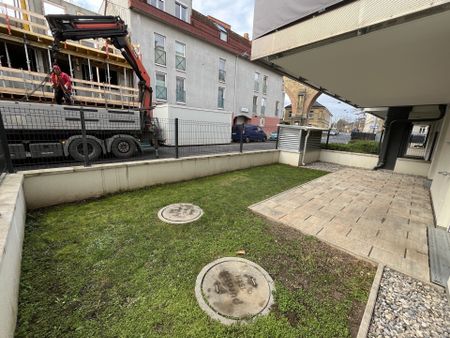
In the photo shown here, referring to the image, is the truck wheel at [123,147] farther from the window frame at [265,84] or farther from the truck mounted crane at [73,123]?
the window frame at [265,84]

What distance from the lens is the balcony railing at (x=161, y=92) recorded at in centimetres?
1329

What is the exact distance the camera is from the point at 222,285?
2018mm

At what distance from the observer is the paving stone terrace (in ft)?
8.94

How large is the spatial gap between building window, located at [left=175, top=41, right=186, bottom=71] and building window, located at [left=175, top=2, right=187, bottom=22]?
1888 millimetres

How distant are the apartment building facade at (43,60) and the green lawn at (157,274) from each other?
623 centimetres

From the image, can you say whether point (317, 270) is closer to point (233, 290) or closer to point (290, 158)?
point (233, 290)

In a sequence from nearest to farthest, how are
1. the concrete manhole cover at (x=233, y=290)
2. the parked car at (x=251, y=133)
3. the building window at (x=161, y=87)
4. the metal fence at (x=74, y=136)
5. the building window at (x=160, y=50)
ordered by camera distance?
1. the concrete manhole cover at (x=233, y=290)
2. the metal fence at (x=74, y=136)
3. the building window at (x=160, y=50)
4. the building window at (x=161, y=87)
5. the parked car at (x=251, y=133)

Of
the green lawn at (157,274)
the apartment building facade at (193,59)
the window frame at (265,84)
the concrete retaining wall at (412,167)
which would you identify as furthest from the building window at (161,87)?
the concrete retaining wall at (412,167)

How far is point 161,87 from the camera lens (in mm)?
13453

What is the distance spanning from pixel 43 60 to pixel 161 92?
242 inches

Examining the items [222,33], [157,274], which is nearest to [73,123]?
[157,274]

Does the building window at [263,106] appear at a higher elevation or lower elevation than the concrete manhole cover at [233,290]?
higher

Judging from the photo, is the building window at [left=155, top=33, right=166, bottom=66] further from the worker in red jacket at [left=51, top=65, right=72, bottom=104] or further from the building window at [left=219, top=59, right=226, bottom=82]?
the worker in red jacket at [left=51, top=65, right=72, bottom=104]

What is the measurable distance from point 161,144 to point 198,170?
120 inches
